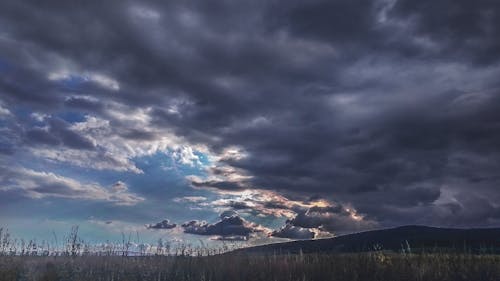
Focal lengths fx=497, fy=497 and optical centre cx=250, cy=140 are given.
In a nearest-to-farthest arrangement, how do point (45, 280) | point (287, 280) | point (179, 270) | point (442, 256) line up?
point (45, 280) → point (287, 280) → point (179, 270) → point (442, 256)

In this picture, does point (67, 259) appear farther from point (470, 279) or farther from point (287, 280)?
point (470, 279)

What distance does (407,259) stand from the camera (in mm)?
32719

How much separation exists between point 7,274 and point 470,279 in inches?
1032

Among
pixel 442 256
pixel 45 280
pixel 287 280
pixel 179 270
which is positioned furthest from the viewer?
pixel 442 256

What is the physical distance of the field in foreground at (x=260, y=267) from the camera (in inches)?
1133

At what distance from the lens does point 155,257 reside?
33531 mm

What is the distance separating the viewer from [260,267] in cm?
3073

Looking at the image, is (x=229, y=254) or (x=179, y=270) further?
(x=229, y=254)

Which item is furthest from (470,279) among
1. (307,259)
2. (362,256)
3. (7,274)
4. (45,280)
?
(7,274)

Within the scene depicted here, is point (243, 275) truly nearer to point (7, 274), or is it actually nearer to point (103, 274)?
point (103, 274)

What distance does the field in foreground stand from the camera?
28.8m

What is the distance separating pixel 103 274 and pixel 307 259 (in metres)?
13.2

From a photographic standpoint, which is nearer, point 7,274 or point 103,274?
point 7,274

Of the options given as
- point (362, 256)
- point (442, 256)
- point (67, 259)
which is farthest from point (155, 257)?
point (442, 256)
